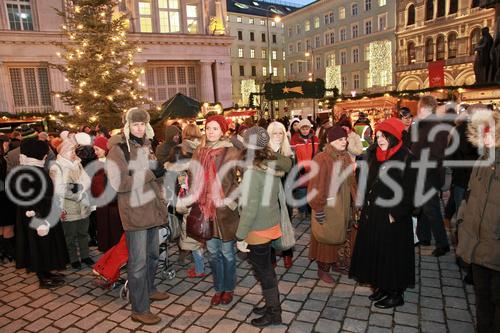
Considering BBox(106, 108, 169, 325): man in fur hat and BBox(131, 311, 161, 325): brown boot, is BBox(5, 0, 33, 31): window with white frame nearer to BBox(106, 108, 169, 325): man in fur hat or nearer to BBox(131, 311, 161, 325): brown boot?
BBox(106, 108, 169, 325): man in fur hat

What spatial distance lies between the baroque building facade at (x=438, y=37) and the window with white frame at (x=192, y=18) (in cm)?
2865

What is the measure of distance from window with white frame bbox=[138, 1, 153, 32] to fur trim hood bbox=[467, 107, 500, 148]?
25691mm

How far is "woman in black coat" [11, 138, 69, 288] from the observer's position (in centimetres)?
495

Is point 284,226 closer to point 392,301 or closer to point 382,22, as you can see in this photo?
point 392,301

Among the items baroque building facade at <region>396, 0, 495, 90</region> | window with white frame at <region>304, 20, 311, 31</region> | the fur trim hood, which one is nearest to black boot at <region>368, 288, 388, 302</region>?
the fur trim hood

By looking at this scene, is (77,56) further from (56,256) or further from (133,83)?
(56,256)

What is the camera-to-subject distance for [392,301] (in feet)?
13.6

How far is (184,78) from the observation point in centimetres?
2723

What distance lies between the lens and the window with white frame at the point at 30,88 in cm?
2195

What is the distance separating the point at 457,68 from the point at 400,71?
7.26 metres

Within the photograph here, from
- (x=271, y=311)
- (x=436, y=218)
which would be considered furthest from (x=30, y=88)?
(x=436, y=218)

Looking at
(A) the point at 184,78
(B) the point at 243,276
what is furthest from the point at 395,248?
(A) the point at 184,78

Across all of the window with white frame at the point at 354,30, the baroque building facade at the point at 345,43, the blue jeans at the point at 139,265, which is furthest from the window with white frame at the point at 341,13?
the blue jeans at the point at 139,265

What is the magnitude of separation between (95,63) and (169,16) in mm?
14134
